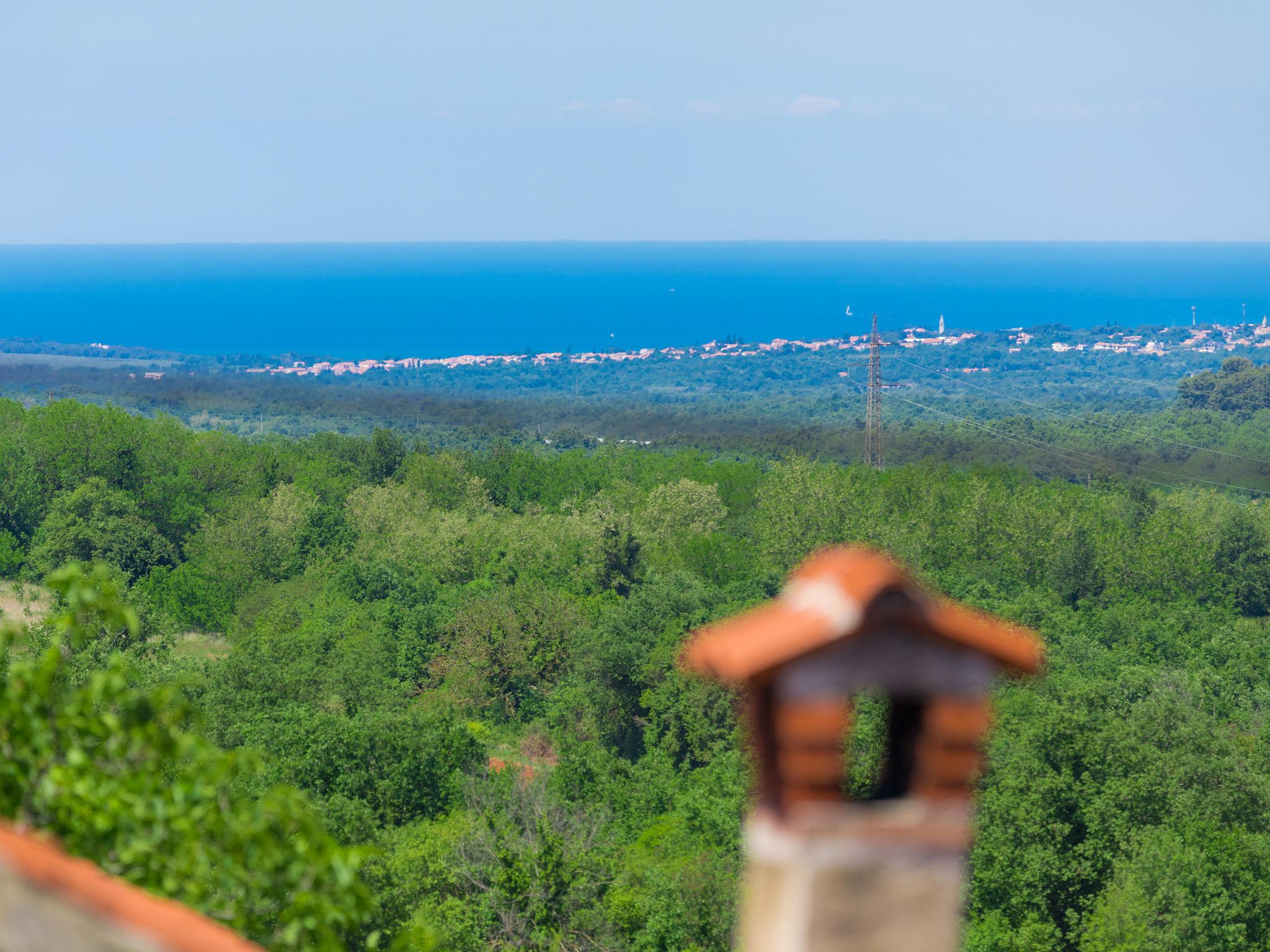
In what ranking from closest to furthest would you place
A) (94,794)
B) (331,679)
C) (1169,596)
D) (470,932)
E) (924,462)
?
(94,794) < (470,932) < (331,679) < (1169,596) < (924,462)

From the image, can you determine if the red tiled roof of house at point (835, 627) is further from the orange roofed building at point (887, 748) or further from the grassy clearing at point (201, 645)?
the grassy clearing at point (201, 645)

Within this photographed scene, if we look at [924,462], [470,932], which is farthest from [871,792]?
[924,462]

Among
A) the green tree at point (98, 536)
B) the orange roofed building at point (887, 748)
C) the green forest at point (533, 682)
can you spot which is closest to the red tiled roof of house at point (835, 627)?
the orange roofed building at point (887, 748)

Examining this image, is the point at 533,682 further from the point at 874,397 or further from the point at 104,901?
the point at 104,901

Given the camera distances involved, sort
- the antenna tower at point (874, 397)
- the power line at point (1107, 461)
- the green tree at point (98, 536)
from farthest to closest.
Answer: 1. the power line at point (1107, 461)
2. the antenna tower at point (874, 397)
3. the green tree at point (98, 536)

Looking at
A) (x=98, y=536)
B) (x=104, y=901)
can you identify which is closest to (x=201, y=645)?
(x=98, y=536)

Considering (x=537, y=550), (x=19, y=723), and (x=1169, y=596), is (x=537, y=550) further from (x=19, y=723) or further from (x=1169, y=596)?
(x=19, y=723)
